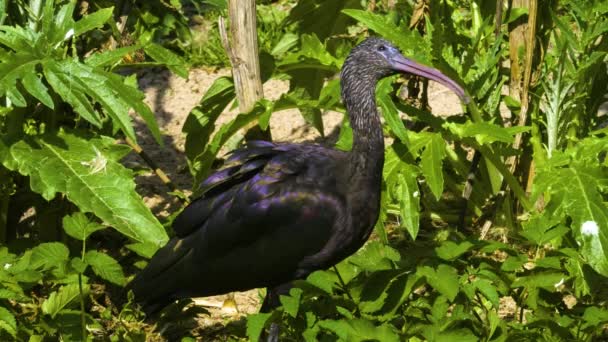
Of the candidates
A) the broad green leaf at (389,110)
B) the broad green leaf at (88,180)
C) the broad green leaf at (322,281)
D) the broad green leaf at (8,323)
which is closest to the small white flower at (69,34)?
the broad green leaf at (88,180)

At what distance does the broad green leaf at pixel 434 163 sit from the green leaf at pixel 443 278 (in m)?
0.80

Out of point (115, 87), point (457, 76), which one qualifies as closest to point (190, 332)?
point (115, 87)

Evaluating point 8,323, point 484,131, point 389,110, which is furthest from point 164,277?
point 484,131

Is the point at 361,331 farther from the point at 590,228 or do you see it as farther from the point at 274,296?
the point at 590,228

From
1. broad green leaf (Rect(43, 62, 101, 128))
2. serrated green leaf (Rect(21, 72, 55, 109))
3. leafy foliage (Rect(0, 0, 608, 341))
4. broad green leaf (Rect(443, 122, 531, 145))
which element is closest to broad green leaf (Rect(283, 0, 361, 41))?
leafy foliage (Rect(0, 0, 608, 341))

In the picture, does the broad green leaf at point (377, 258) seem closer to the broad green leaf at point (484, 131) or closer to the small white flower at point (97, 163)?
the broad green leaf at point (484, 131)

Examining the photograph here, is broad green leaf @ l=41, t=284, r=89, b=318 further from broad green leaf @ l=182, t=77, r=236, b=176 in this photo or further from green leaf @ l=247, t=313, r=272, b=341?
broad green leaf @ l=182, t=77, r=236, b=176

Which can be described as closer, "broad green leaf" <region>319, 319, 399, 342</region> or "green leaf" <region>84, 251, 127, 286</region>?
"broad green leaf" <region>319, 319, 399, 342</region>

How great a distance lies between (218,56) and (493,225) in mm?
3030

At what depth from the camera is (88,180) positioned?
15.0 ft

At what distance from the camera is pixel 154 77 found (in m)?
7.96

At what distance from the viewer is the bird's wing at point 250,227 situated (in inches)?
175

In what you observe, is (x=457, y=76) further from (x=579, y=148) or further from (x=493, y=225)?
(x=493, y=225)

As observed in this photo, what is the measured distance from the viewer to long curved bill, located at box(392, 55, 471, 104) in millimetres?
4629
